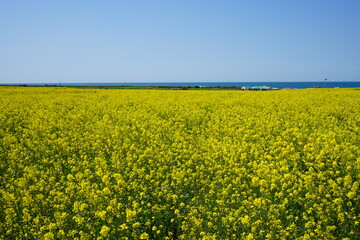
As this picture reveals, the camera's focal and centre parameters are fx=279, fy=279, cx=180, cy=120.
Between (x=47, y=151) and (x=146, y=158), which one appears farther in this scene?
(x=47, y=151)

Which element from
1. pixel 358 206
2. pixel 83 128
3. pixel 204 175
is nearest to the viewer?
pixel 358 206

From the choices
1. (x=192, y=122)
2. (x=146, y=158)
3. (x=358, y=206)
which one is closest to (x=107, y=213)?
(x=146, y=158)

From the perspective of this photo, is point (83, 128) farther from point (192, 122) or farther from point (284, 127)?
point (284, 127)

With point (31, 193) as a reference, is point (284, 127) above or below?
above

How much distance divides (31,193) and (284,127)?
8.50 m

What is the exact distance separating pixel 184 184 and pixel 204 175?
77cm

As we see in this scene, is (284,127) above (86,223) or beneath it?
above

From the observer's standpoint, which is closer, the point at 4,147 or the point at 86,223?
the point at 86,223

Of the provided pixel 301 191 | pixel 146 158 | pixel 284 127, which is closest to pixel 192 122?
pixel 284 127

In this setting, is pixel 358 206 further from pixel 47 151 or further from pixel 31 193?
pixel 47 151

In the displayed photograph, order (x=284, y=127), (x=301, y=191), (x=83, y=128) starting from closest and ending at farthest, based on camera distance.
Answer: (x=301, y=191) < (x=284, y=127) < (x=83, y=128)

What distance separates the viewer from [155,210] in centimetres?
484

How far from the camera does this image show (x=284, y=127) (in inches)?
410

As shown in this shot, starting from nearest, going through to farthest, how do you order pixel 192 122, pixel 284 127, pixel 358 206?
pixel 358 206, pixel 284 127, pixel 192 122
